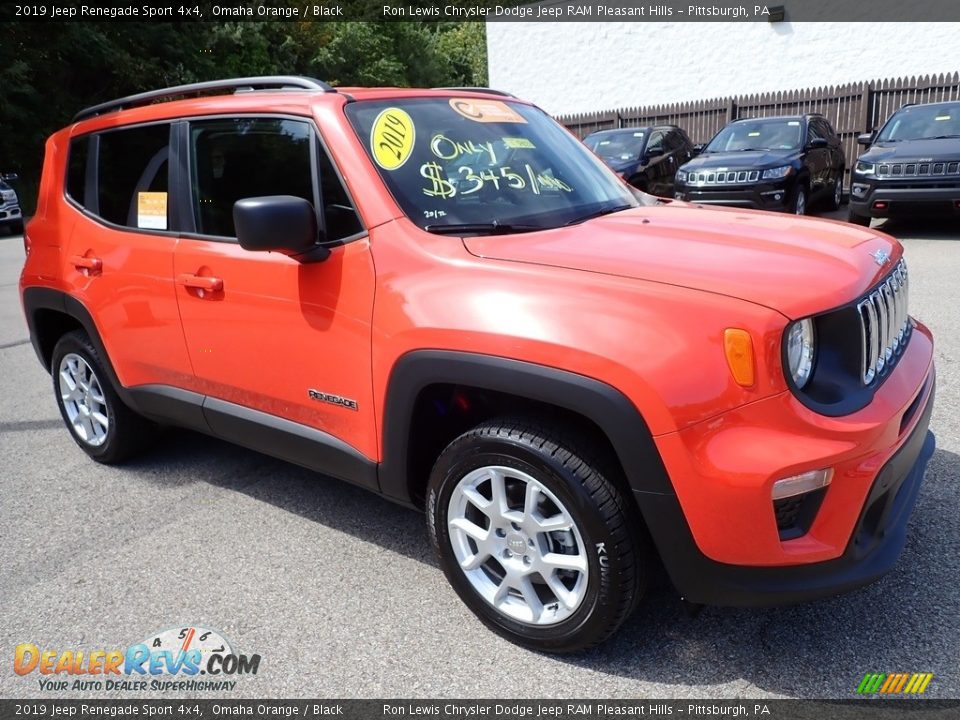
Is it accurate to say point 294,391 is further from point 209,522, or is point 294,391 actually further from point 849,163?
point 849,163

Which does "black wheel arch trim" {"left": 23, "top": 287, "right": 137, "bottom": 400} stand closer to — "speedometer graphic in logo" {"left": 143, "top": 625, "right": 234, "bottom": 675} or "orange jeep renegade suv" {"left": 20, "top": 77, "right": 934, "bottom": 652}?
"orange jeep renegade suv" {"left": 20, "top": 77, "right": 934, "bottom": 652}

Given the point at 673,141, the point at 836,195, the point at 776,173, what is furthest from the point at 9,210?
the point at 836,195

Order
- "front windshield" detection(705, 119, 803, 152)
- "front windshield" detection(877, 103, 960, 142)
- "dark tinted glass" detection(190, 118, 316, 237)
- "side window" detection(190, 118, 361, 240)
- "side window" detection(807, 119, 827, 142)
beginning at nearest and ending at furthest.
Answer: "side window" detection(190, 118, 361, 240), "dark tinted glass" detection(190, 118, 316, 237), "front windshield" detection(877, 103, 960, 142), "front windshield" detection(705, 119, 803, 152), "side window" detection(807, 119, 827, 142)

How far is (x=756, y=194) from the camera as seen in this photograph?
10461 millimetres

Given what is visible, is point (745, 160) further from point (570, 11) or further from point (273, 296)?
point (570, 11)

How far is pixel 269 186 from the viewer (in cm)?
309

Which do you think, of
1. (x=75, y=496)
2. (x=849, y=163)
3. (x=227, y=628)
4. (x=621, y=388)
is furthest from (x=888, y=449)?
(x=849, y=163)

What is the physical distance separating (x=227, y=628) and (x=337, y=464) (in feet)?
2.21

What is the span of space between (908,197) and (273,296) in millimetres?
8791

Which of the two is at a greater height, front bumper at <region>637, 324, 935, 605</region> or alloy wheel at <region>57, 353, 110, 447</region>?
front bumper at <region>637, 324, 935, 605</region>

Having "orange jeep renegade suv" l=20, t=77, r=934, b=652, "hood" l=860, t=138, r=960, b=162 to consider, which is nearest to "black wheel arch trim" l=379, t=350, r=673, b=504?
"orange jeep renegade suv" l=20, t=77, r=934, b=652

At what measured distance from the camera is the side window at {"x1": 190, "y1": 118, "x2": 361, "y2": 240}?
289 cm

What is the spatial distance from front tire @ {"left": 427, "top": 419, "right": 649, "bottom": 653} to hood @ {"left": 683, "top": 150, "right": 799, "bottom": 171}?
30.2ft

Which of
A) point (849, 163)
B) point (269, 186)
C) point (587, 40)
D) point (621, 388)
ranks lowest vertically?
point (849, 163)
